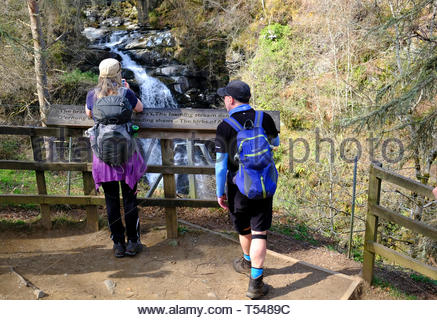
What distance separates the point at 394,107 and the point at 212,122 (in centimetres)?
431

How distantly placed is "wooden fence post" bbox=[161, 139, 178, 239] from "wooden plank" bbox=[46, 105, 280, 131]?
11.1 inches

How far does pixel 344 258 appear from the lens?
4566mm

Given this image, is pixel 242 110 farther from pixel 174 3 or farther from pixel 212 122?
pixel 174 3

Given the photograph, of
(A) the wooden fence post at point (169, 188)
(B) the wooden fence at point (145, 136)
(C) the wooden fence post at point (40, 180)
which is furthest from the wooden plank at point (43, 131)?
(A) the wooden fence post at point (169, 188)

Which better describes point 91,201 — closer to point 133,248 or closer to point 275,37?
point 133,248

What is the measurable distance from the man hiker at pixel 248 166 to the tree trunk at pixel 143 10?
2117 centimetres

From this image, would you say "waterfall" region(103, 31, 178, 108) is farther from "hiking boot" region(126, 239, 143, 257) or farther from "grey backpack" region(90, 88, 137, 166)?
"grey backpack" region(90, 88, 137, 166)

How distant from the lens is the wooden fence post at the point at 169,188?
172 inches

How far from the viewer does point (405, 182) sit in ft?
11.0

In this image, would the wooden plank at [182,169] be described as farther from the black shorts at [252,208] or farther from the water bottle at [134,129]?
the black shorts at [252,208]

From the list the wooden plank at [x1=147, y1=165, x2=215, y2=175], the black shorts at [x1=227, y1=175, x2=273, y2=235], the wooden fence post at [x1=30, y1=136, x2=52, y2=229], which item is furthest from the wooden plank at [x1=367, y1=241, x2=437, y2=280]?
the wooden fence post at [x1=30, y1=136, x2=52, y2=229]
